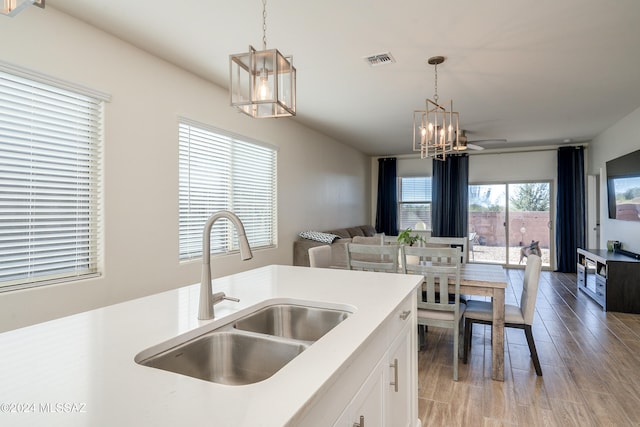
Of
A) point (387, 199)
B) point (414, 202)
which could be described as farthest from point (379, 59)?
point (414, 202)

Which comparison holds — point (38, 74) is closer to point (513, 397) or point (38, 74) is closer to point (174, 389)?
point (174, 389)

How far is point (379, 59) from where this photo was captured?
3.14 metres

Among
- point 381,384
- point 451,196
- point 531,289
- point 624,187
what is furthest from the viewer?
point 451,196

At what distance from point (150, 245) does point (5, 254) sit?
3.24 feet

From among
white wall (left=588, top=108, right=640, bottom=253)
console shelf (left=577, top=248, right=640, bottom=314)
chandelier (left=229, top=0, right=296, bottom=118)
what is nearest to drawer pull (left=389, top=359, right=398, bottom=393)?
chandelier (left=229, top=0, right=296, bottom=118)

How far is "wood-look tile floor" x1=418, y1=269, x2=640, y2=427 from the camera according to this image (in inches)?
84.0

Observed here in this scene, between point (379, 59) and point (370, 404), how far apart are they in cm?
289

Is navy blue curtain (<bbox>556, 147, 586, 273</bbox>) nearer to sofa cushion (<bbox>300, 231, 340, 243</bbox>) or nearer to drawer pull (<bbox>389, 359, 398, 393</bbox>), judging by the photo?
sofa cushion (<bbox>300, 231, 340, 243</bbox>)

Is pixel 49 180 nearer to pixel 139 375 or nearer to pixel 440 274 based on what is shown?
pixel 139 375

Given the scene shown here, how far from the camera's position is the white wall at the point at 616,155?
467cm

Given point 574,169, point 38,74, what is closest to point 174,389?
point 38,74

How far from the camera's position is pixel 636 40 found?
110 inches

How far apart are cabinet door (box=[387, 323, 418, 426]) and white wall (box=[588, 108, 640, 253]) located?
183 inches

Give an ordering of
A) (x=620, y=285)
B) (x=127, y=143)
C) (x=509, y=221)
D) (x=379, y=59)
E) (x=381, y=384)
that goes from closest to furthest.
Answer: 1. (x=381, y=384)
2. (x=127, y=143)
3. (x=379, y=59)
4. (x=620, y=285)
5. (x=509, y=221)
